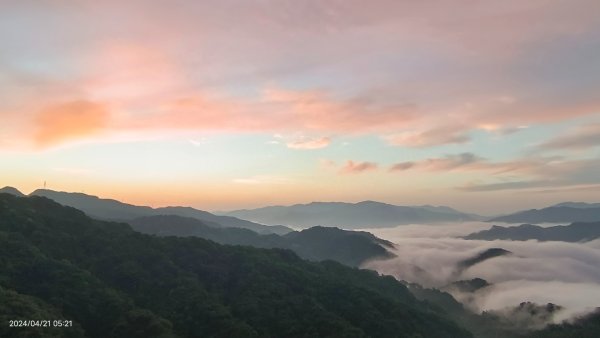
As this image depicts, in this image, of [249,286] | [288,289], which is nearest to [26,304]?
[249,286]

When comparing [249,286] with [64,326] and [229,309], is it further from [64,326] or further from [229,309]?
[64,326]

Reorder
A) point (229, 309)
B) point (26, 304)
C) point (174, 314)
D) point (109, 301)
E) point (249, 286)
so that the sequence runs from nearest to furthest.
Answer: point (26, 304) < point (109, 301) < point (174, 314) < point (229, 309) < point (249, 286)

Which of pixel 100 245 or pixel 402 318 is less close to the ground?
pixel 100 245

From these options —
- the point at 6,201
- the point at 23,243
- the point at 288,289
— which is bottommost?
the point at 288,289

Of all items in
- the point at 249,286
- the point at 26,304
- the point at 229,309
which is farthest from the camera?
the point at 249,286

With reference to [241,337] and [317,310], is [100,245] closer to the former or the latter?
[241,337]

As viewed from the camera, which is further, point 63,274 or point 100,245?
point 100,245

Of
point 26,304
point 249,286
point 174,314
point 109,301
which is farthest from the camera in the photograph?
point 249,286

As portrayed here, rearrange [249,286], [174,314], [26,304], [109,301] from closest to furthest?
[26,304]
[109,301]
[174,314]
[249,286]

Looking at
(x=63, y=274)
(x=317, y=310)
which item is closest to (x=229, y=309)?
(x=317, y=310)
